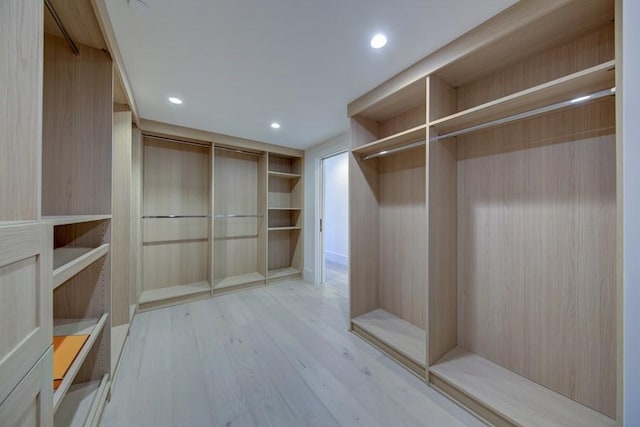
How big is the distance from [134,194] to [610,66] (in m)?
3.85

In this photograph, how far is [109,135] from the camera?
1.46 m

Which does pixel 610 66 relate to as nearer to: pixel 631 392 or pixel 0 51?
pixel 631 392

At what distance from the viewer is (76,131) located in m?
1.40

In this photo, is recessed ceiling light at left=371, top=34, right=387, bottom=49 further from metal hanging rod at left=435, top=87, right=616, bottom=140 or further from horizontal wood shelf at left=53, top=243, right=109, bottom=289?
horizontal wood shelf at left=53, top=243, right=109, bottom=289

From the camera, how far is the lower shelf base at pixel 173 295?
9.13 ft

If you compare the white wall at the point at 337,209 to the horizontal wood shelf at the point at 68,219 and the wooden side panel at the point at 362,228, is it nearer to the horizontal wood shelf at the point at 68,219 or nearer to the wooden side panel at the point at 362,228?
the wooden side panel at the point at 362,228

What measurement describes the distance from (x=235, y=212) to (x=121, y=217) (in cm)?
163

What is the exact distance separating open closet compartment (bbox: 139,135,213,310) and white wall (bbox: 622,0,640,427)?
357cm

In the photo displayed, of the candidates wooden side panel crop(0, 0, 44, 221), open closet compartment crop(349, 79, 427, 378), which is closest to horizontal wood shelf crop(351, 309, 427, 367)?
open closet compartment crop(349, 79, 427, 378)

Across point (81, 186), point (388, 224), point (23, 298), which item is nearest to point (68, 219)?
point (23, 298)

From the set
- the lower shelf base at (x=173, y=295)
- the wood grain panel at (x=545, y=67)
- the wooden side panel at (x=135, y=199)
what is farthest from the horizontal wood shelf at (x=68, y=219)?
the wood grain panel at (x=545, y=67)

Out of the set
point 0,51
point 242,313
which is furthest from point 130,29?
point 242,313

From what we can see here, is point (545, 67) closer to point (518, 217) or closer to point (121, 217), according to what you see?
point (518, 217)

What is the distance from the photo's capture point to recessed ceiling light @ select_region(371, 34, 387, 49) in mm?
1444
